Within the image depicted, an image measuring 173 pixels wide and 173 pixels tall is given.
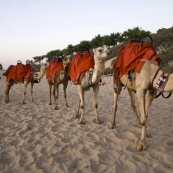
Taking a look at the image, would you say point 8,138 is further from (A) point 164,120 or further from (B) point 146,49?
(A) point 164,120

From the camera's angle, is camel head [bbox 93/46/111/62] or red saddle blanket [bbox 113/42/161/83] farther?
camel head [bbox 93/46/111/62]

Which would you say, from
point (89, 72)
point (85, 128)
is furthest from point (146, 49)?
point (85, 128)

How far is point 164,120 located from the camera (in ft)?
20.8

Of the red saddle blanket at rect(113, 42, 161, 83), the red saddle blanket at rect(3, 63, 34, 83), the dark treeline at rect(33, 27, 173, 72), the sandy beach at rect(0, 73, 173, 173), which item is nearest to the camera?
the sandy beach at rect(0, 73, 173, 173)

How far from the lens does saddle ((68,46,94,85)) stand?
5789mm

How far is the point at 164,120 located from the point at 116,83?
2163 mm

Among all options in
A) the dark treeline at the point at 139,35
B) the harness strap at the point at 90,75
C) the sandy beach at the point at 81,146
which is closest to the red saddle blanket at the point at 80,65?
the harness strap at the point at 90,75

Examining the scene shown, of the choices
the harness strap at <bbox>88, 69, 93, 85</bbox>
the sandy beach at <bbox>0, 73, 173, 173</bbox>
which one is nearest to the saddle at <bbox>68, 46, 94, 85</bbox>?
the harness strap at <bbox>88, 69, 93, 85</bbox>

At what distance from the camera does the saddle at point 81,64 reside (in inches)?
228

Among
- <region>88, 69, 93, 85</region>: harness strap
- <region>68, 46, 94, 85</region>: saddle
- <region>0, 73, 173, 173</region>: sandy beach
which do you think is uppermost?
<region>68, 46, 94, 85</region>: saddle

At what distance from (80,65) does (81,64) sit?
0.04 meters

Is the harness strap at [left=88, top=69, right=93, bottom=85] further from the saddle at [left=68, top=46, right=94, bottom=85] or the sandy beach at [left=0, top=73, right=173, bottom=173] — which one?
the sandy beach at [left=0, top=73, right=173, bottom=173]

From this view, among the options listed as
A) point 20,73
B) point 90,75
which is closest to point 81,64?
point 90,75

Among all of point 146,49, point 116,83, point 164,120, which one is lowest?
point 164,120
